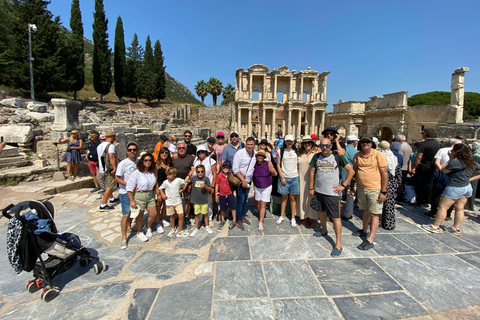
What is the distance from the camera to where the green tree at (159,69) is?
34.5 meters

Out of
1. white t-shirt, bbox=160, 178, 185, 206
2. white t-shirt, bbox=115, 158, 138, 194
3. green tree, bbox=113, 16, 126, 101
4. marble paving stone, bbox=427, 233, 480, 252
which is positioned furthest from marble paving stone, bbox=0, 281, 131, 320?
green tree, bbox=113, 16, 126, 101

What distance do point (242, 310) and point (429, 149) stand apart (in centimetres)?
556

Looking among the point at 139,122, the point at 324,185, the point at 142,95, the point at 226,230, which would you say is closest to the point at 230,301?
the point at 226,230

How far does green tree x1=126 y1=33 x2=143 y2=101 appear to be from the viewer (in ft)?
106

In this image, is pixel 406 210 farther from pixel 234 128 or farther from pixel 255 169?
pixel 234 128

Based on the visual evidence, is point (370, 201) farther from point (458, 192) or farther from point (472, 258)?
point (458, 192)

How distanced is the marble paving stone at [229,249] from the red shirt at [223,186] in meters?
0.85

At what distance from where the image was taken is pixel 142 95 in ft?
109

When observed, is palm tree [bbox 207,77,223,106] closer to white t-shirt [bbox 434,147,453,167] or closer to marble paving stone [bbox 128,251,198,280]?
white t-shirt [bbox 434,147,453,167]

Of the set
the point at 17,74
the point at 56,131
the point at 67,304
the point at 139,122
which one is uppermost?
the point at 17,74

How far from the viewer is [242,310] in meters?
2.22

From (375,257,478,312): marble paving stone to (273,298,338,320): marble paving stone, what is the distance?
111 centimetres

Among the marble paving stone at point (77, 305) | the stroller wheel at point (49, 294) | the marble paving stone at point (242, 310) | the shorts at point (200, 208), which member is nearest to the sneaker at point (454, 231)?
the marble paving stone at point (242, 310)

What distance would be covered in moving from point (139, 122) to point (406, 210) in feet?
66.3
